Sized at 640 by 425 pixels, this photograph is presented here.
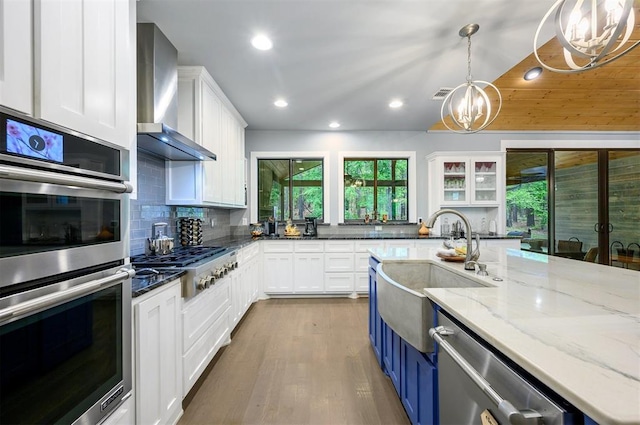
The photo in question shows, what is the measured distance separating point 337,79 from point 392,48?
0.69 m

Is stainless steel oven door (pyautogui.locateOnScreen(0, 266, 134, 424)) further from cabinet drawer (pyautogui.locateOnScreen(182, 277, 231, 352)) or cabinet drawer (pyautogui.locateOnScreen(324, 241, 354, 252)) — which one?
cabinet drawer (pyautogui.locateOnScreen(324, 241, 354, 252))

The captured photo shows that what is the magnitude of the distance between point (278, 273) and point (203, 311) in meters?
2.05

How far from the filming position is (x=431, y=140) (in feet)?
15.4

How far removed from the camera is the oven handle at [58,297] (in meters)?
0.69

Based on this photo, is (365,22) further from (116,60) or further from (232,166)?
(232,166)

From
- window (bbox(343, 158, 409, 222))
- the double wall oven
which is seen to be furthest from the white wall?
the double wall oven

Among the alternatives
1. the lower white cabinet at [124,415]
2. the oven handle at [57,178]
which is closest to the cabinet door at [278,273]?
the lower white cabinet at [124,415]

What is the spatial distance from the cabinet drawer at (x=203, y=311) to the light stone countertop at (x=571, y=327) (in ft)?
4.93

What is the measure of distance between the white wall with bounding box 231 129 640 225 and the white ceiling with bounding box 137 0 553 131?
1.17m

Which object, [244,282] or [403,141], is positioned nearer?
[244,282]

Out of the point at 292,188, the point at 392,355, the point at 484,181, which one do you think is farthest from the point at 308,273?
the point at 484,181

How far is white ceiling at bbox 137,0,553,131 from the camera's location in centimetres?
184

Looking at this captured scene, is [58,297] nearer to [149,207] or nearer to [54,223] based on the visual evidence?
[54,223]

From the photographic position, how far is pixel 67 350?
875 millimetres
